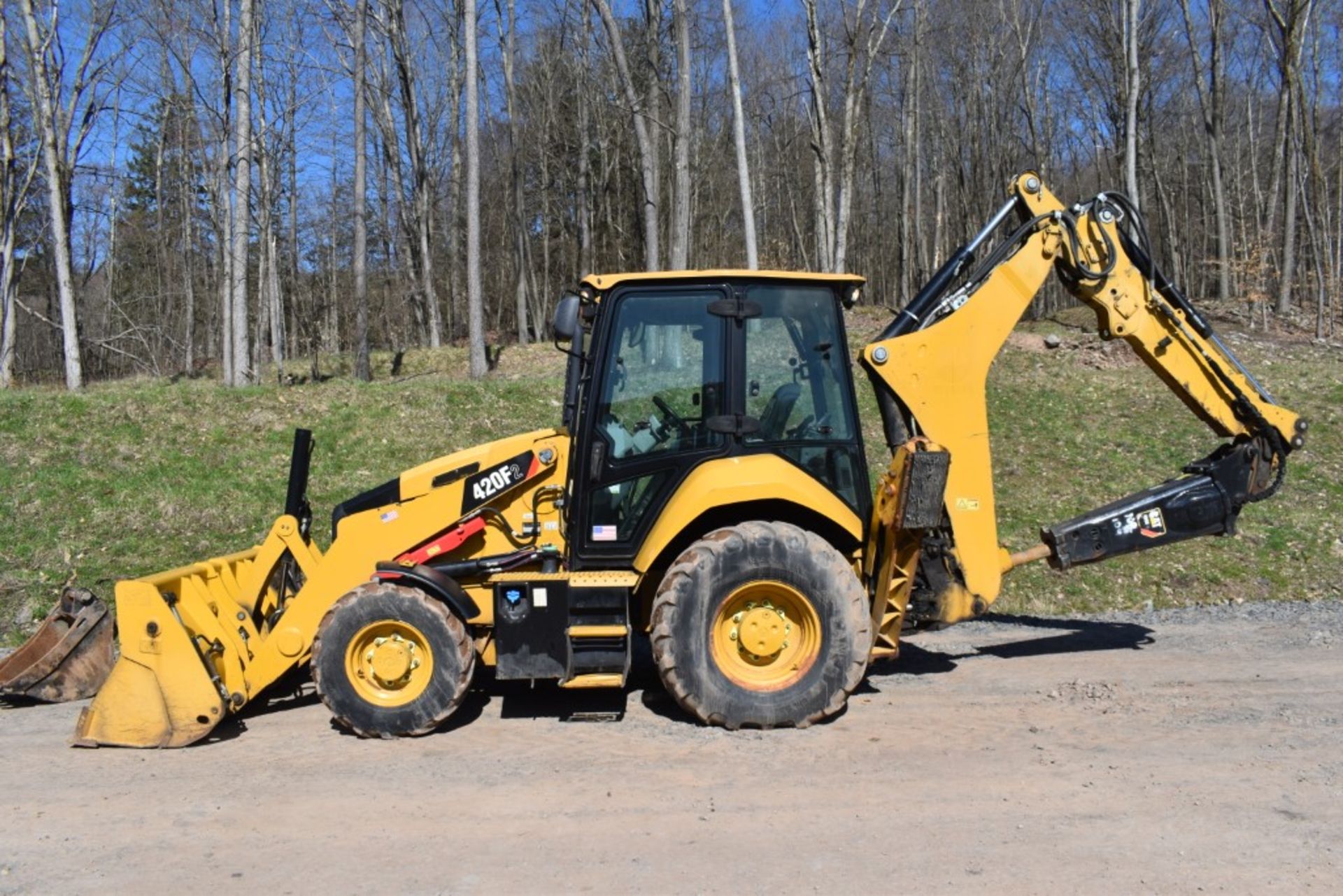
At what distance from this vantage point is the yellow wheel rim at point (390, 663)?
5617 mm

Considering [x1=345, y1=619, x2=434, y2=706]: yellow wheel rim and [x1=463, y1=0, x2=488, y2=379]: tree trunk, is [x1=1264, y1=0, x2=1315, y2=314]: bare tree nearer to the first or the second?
[x1=463, y1=0, x2=488, y2=379]: tree trunk

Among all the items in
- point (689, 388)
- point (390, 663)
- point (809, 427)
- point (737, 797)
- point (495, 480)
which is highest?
point (689, 388)

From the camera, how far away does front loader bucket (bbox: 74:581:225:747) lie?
5477mm

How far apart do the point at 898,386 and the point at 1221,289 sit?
24.8 m

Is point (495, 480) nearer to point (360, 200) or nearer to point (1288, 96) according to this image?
point (360, 200)

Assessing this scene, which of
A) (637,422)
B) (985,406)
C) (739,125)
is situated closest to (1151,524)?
(985,406)

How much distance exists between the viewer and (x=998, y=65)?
33562mm

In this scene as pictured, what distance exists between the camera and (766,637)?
5.70m

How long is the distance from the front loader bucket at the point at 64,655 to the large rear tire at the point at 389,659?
172cm

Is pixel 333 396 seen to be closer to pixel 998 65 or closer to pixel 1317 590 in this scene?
pixel 1317 590

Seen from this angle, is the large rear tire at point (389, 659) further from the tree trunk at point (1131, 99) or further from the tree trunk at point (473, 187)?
the tree trunk at point (1131, 99)

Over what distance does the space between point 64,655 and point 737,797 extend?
4.33 meters

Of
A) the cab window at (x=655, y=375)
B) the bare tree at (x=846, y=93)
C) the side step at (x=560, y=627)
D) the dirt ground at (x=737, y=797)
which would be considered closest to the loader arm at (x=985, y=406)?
the dirt ground at (x=737, y=797)

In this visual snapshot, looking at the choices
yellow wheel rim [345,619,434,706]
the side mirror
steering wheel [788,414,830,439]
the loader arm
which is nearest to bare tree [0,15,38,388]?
yellow wheel rim [345,619,434,706]
